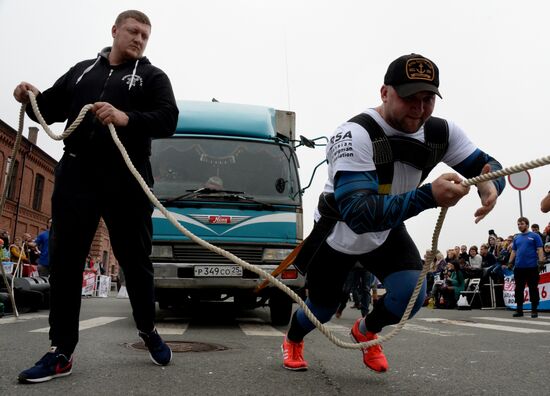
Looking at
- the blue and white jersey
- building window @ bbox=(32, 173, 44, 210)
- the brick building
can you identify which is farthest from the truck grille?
building window @ bbox=(32, 173, 44, 210)

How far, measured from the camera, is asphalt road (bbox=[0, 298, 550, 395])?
9.55 feet

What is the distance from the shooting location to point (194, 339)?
204 inches

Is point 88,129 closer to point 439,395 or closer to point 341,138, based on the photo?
point 341,138

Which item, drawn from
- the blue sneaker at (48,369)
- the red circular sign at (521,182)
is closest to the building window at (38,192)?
the red circular sign at (521,182)

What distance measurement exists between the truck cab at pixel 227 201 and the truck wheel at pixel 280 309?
0.04ft

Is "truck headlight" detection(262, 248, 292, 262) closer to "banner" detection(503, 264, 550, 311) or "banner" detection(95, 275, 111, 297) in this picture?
"banner" detection(503, 264, 550, 311)

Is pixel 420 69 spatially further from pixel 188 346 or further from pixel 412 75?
pixel 188 346

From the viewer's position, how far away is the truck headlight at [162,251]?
21.6 feet

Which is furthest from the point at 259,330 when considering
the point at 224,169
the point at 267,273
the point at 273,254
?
the point at 267,273

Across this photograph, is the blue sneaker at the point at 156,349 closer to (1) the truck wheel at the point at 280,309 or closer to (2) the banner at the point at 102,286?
(1) the truck wheel at the point at 280,309

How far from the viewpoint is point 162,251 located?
6578mm

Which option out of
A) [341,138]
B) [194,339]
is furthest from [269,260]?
[341,138]

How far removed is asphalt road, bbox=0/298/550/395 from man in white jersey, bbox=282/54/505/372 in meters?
0.33

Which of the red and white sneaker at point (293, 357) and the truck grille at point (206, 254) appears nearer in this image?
the red and white sneaker at point (293, 357)
